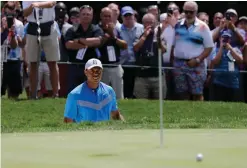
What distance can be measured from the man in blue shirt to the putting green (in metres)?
1.46

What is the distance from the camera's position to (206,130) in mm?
8766

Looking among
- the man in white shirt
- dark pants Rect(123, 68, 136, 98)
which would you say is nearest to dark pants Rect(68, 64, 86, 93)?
the man in white shirt

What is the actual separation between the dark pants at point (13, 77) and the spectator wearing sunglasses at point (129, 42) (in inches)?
84.0

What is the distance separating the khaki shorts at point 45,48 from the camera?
43.9ft

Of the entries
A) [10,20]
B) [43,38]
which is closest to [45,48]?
[43,38]

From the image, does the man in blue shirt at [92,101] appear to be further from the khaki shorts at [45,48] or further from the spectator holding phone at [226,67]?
the spectator holding phone at [226,67]

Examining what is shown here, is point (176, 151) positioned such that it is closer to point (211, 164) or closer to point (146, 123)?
point (211, 164)

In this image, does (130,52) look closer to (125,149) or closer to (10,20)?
(10,20)

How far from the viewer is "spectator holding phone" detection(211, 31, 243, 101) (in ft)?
47.4

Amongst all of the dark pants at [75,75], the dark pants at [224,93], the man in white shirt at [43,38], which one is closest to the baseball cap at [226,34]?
the dark pants at [224,93]

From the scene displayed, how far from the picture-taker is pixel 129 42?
49.2 ft

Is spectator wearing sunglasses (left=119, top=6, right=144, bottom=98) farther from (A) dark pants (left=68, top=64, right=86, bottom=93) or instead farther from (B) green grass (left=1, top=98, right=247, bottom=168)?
(B) green grass (left=1, top=98, right=247, bottom=168)

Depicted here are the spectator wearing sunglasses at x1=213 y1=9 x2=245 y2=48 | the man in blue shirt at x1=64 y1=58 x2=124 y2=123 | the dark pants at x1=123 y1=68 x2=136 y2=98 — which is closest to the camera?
the man in blue shirt at x1=64 y1=58 x2=124 y2=123

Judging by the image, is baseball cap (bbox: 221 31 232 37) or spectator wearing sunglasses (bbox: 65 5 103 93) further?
baseball cap (bbox: 221 31 232 37)
